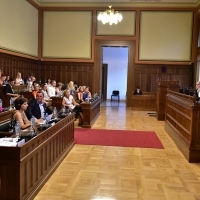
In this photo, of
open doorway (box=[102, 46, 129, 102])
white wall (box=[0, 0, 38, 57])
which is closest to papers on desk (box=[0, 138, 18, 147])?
white wall (box=[0, 0, 38, 57])

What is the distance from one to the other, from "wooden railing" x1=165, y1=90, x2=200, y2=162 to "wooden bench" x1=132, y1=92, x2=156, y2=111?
526 centimetres

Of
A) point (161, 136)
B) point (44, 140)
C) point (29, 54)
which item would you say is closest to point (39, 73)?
point (29, 54)

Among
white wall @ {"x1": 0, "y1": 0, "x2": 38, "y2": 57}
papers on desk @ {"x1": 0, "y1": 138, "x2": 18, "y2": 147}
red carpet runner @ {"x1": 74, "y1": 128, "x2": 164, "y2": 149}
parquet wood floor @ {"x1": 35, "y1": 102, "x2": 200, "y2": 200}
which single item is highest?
white wall @ {"x1": 0, "y1": 0, "x2": 38, "y2": 57}

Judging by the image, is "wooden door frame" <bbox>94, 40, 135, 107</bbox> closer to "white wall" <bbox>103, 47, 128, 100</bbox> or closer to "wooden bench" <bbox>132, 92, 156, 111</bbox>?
"wooden bench" <bbox>132, 92, 156, 111</bbox>

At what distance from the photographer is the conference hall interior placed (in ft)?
11.2

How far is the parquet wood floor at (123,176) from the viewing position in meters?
3.35

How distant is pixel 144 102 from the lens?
40.1 ft

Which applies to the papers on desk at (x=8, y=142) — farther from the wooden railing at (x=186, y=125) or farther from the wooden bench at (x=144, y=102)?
the wooden bench at (x=144, y=102)

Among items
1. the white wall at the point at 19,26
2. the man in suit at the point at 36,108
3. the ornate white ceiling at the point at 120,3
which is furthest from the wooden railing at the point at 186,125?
the ornate white ceiling at the point at 120,3

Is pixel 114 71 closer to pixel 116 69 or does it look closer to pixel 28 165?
pixel 116 69

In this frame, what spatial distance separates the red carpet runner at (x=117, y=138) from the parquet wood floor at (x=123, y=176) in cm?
36

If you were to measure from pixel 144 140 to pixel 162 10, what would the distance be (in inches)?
339

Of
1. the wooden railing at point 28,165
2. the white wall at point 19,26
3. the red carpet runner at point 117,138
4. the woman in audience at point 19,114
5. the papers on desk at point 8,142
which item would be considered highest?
the white wall at point 19,26

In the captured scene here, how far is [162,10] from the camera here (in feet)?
41.9
